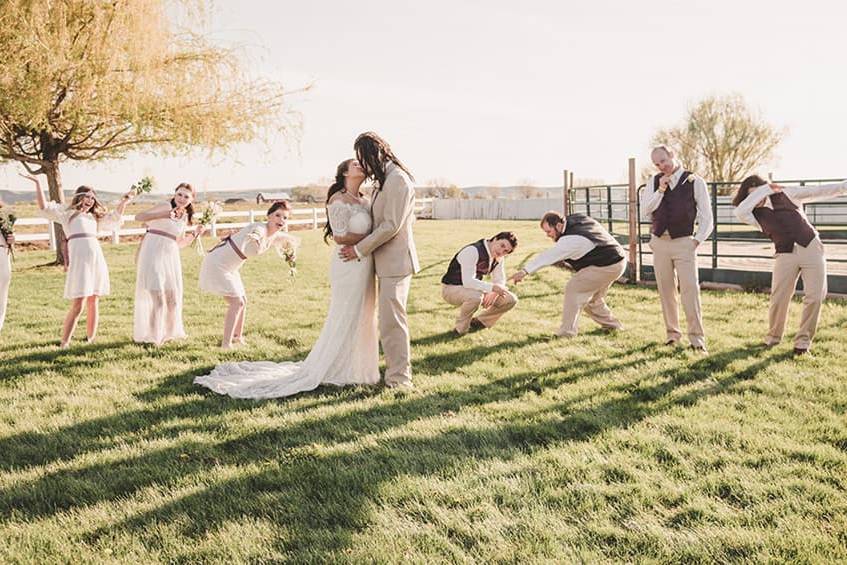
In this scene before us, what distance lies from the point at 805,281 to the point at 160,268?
6.86m

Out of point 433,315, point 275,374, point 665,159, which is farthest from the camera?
point 433,315

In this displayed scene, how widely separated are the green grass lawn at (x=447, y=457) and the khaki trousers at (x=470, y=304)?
50 centimetres

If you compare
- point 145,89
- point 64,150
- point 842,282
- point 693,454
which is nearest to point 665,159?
point 693,454

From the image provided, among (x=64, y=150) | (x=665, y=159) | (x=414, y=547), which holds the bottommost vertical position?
(x=414, y=547)

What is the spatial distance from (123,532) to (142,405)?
228cm

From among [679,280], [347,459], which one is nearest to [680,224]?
[679,280]

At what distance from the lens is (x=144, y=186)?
8.36 metres

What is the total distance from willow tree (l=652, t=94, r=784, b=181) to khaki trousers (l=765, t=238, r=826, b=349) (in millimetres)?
33026

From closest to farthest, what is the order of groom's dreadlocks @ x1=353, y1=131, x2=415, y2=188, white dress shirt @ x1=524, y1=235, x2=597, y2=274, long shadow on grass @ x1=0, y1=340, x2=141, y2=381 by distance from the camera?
groom's dreadlocks @ x1=353, y1=131, x2=415, y2=188
long shadow on grass @ x1=0, y1=340, x2=141, y2=381
white dress shirt @ x1=524, y1=235, x2=597, y2=274

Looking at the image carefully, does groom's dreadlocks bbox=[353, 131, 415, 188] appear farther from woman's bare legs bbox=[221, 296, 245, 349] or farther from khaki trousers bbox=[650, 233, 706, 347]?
khaki trousers bbox=[650, 233, 706, 347]

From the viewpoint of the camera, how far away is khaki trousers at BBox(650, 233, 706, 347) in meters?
7.36

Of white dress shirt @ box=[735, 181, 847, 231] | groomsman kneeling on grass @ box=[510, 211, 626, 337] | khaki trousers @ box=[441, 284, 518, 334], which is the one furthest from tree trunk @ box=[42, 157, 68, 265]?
white dress shirt @ box=[735, 181, 847, 231]

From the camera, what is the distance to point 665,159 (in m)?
7.32

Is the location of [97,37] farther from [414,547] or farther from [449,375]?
[414,547]
